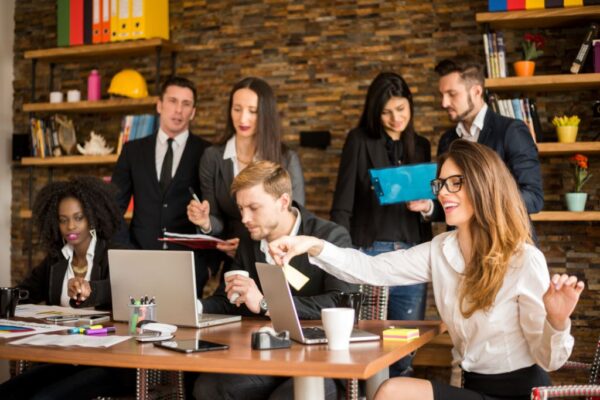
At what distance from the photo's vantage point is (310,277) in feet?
9.27

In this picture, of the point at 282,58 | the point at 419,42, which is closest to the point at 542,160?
the point at 419,42

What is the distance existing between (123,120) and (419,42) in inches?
81.1

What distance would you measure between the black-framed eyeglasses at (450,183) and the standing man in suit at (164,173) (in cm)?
189

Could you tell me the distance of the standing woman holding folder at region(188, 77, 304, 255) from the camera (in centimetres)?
358

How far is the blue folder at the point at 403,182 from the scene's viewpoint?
3.28 metres

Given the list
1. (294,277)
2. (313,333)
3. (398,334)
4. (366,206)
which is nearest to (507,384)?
(398,334)

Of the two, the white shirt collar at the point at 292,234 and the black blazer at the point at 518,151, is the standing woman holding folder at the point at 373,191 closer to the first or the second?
the black blazer at the point at 518,151

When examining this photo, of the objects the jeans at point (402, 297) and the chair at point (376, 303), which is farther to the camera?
the jeans at point (402, 297)

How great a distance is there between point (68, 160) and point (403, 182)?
2.90 meters

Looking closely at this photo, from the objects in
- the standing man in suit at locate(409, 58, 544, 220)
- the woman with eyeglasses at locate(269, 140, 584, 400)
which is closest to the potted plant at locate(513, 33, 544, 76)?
the standing man in suit at locate(409, 58, 544, 220)

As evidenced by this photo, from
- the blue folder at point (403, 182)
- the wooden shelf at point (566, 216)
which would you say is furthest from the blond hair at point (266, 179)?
the wooden shelf at point (566, 216)

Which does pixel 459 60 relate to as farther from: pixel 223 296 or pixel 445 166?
pixel 223 296

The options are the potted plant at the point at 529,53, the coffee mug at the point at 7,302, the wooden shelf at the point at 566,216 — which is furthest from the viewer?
the potted plant at the point at 529,53

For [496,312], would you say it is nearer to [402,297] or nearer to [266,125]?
[402,297]
